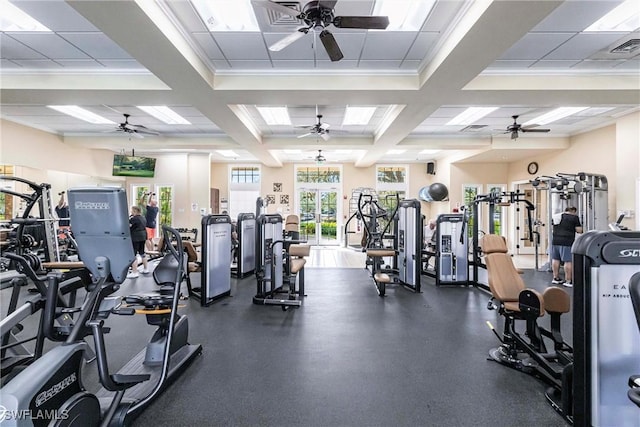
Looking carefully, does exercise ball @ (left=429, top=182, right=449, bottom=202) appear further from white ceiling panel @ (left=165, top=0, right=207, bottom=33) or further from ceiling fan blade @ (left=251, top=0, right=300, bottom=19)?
ceiling fan blade @ (left=251, top=0, right=300, bottom=19)

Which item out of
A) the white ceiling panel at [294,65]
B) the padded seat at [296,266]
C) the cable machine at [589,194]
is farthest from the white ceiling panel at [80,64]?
the cable machine at [589,194]

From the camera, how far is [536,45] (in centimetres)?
386

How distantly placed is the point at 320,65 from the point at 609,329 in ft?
13.6

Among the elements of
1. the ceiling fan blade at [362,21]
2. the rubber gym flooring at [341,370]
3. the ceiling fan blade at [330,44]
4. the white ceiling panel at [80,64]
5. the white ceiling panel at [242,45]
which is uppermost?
the white ceiling panel at [80,64]

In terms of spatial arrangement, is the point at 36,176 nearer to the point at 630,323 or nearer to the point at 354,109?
the point at 354,109

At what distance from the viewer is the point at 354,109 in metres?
6.29

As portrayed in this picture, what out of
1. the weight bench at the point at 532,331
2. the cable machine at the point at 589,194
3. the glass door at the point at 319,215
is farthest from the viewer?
the glass door at the point at 319,215

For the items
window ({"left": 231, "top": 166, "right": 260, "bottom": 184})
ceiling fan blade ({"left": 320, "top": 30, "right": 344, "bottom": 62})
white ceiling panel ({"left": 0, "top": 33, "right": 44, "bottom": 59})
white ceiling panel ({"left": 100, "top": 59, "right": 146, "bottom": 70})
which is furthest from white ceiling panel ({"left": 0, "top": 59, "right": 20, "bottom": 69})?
window ({"left": 231, "top": 166, "right": 260, "bottom": 184})

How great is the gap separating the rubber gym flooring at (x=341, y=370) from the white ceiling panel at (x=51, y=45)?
3451mm

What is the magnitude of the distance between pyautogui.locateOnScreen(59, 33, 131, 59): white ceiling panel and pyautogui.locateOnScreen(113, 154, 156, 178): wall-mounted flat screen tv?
5355 millimetres

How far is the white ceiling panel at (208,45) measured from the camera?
371cm

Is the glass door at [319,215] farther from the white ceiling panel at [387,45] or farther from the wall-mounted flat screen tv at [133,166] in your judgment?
the white ceiling panel at [387,45]

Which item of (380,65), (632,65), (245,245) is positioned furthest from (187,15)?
(632,65)

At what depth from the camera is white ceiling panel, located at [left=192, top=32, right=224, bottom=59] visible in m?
3.71
